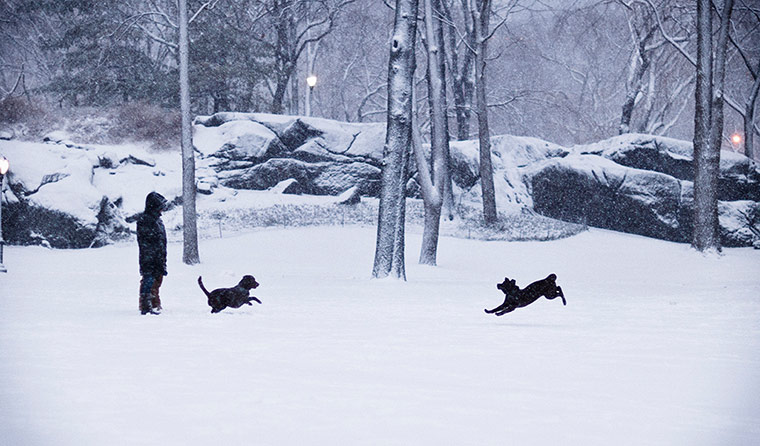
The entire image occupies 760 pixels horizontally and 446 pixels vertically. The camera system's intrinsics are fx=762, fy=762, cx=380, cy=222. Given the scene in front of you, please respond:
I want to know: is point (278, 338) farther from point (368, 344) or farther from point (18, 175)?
point (18, 175)

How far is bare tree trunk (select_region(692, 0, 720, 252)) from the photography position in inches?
772

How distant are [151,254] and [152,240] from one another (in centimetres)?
21

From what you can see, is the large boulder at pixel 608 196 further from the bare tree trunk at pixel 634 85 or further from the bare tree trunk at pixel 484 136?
the bare tree trunk at pixel 634 85

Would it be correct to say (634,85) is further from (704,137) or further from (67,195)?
(67,195)

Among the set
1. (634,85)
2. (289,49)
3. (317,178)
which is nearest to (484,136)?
(317,178)

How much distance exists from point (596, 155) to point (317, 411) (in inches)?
953

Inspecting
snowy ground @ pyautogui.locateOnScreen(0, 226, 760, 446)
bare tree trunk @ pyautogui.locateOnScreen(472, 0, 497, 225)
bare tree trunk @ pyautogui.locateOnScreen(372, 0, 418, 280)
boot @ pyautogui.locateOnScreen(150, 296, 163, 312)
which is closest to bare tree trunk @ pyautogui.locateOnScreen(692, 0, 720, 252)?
snowy ground @ pyautogui.locateOnScreen(0, 226, 760, 446)

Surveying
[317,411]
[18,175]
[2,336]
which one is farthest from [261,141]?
[317,411]

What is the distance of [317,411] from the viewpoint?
481 centimetres

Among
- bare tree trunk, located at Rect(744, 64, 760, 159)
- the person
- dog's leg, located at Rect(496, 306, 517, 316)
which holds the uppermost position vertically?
bare tree trunk, located at Rect(744, 64, 760, 159)

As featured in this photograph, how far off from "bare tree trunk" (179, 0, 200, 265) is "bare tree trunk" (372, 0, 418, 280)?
18.6 feet

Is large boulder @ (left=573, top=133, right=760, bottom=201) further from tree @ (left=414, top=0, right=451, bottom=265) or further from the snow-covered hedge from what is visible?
tree @ (left=414, top=0, right=451, bottom=265)

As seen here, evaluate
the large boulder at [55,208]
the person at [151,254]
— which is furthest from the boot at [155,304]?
the large boulder at [55,208]

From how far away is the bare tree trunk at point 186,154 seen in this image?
60.1ft
